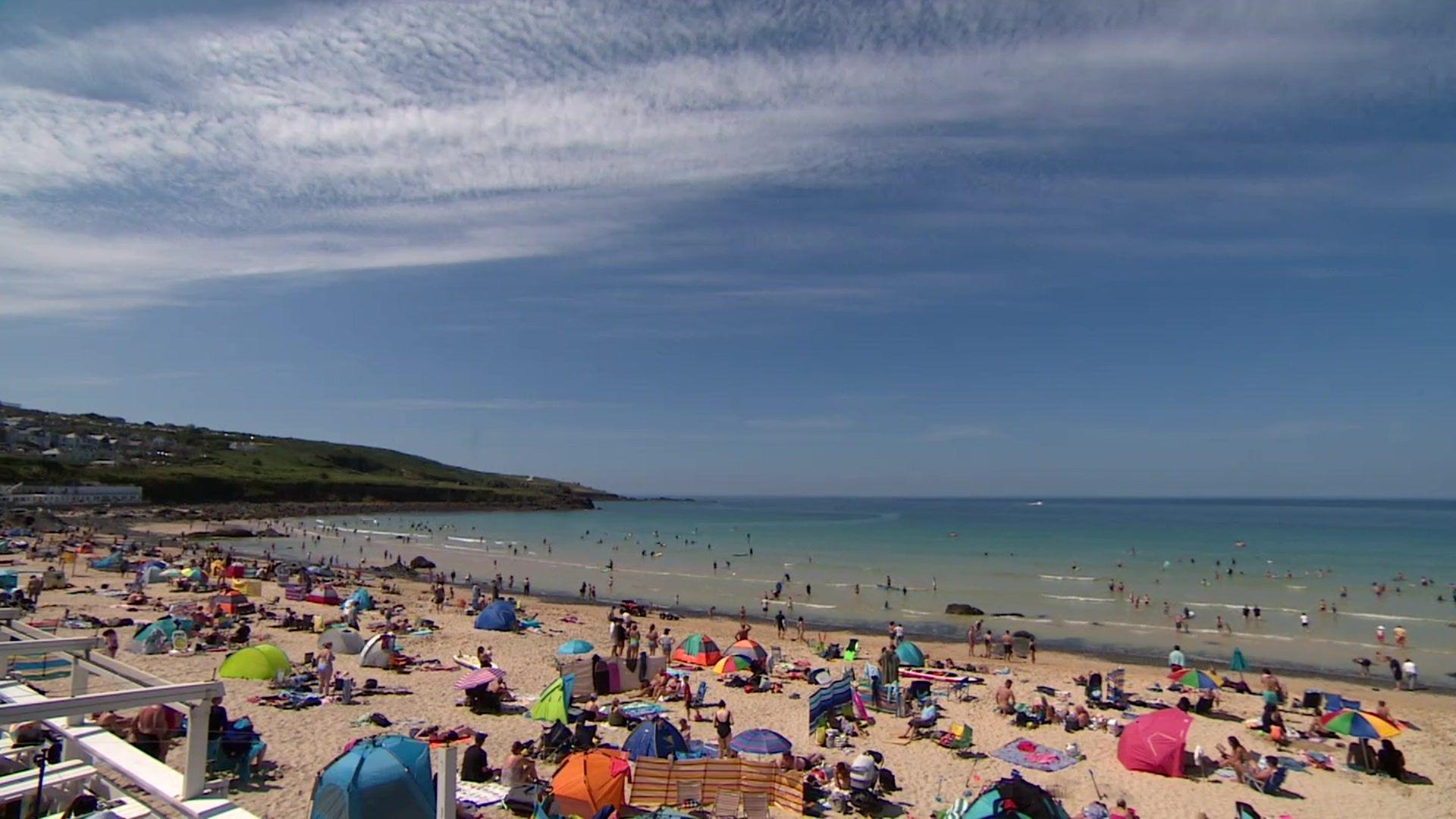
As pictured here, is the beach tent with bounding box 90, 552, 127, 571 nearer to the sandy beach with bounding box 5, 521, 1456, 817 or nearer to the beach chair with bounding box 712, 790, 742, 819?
the sandy beach with bounding box 5, 521, 1456, 817

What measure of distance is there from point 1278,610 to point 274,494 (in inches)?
4402

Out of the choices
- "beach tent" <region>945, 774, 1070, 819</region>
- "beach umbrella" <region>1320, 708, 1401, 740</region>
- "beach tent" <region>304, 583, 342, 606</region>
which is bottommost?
"beach tent" <region>304, 583, 342, 606</region>

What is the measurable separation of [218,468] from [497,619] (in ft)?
354

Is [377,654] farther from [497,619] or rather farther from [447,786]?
[447,786]

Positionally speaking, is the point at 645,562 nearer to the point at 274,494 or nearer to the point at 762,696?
the point at 762,696

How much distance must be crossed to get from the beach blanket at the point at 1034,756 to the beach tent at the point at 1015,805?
4.58m

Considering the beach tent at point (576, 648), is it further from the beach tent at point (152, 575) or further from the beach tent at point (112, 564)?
the beach tent at point (112, 564)

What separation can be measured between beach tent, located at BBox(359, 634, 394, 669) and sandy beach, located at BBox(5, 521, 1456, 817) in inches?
8.0

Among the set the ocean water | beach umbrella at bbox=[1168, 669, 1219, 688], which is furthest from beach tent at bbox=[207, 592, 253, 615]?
beach umbrella at bbox=[1168, 669, 1219, 688]

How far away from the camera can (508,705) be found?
16281mm

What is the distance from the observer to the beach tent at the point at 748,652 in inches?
820

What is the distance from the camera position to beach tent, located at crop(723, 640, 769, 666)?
20.8 metres

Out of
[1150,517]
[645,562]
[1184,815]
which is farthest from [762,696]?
[1150,517]

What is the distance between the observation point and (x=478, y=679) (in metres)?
16.1
